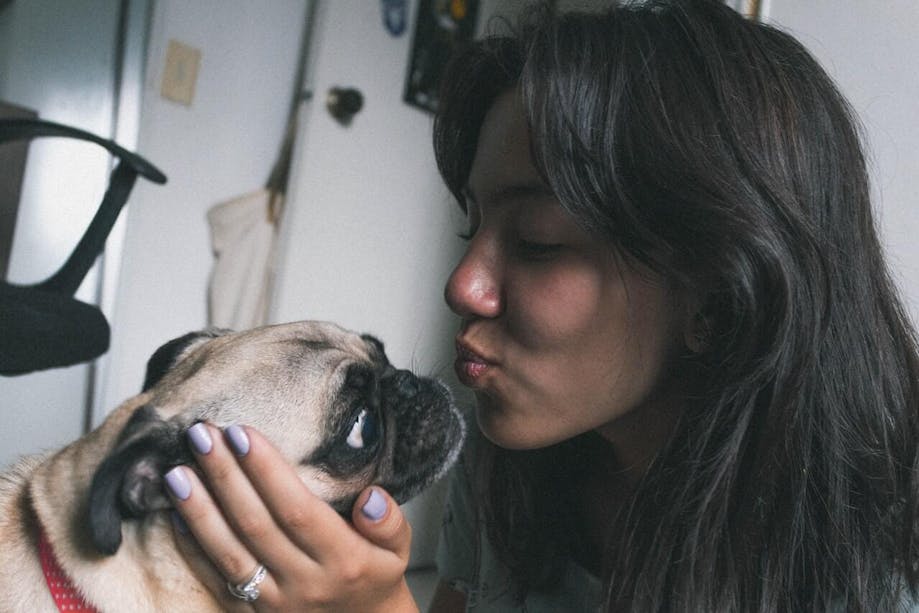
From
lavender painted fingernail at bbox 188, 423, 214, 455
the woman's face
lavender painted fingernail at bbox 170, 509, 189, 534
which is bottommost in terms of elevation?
lavender painted fingernail at bbox 170, 509, 189, 534

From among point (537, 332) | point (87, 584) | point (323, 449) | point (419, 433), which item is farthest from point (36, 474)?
point (537, 332)

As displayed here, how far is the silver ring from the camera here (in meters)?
0.83

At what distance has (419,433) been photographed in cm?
107

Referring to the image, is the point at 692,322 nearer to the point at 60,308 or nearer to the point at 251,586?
the point at 251,586

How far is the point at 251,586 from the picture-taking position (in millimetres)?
828

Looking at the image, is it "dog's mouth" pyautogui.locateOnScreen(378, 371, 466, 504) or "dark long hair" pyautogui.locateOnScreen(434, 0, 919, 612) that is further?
"dog's mouth" pyautogui.locateOnScreen(378, 371, 466, 504)

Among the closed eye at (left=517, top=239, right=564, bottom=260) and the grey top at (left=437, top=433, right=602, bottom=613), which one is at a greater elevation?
the closed eye at (left=517, top=239, right=564, bottom=260)

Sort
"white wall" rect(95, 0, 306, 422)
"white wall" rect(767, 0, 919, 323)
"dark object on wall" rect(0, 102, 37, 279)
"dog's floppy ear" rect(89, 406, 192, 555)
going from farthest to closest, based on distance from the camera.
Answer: "white wall" rect(95, 0, 306, 422) < "dark object on wall" rect(0, 102, 37, 279) < "white wall" rect(767, 0, 919, 323) < "dog's floppy ear" rect(89, 406, 192, 555)

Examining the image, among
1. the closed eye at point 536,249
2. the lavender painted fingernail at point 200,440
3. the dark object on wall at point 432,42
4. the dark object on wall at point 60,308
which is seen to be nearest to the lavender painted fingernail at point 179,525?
the lavender painted fingernail at point 200,440

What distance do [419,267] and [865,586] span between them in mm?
2352

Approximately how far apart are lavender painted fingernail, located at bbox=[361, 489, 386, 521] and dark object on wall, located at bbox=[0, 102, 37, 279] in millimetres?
2114

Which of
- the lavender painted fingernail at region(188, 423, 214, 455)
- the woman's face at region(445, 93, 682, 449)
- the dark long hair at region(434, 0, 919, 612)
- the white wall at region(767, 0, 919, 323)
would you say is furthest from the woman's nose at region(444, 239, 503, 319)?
the white wall at region(767, 0, 919, 323)

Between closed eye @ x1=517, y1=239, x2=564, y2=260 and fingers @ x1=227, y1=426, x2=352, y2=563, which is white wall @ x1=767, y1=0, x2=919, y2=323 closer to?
closed eye @ x1=517, y1=239, x2=564, y2=260

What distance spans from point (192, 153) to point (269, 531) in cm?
218
